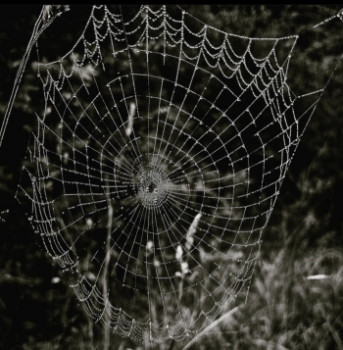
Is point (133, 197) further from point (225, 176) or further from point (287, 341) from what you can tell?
point (287, 341)

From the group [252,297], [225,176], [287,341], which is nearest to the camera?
[287,341]

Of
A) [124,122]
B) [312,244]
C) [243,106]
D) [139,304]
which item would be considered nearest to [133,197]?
[124,122]

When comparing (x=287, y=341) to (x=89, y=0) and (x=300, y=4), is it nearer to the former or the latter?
(x=300, y=4)

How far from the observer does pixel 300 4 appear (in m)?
1.82

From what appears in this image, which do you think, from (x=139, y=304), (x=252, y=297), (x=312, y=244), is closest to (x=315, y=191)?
(x=312, y=244)

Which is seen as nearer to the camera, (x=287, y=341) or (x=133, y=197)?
(x=287, y=341)

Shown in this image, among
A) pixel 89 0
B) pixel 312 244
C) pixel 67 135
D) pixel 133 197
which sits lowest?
pixel 312 244

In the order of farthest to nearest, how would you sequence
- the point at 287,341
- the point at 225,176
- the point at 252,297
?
the point at 225,176 → the point at 252,297 → the point at 287,341

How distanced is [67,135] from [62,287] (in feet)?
2.13

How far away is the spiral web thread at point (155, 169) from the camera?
1863mm

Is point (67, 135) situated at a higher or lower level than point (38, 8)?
lower

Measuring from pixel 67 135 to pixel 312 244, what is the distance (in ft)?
3.68

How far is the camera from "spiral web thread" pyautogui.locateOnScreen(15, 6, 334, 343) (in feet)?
6.11

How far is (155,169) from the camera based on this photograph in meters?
1.98
